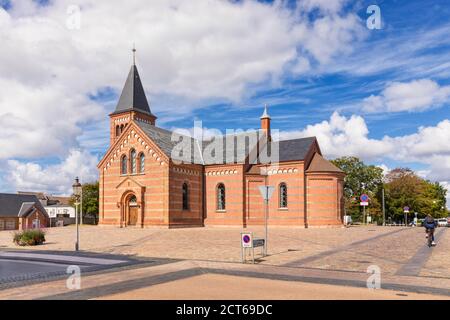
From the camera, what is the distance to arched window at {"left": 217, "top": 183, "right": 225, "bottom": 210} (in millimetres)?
43688

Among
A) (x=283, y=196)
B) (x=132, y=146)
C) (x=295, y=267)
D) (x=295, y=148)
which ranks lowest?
(x=295, y=267)

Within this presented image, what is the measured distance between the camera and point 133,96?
4900 centimetres

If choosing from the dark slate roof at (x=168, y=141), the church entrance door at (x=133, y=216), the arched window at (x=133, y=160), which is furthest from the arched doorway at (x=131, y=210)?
the dark slate roof at (x=168, y=141)

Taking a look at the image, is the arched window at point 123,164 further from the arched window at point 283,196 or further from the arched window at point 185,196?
the arched window at point 283,196

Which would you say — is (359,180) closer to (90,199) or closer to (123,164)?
(123,164)

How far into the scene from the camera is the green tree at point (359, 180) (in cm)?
7251

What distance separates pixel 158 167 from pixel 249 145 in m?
11.6

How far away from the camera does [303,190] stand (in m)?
40.4

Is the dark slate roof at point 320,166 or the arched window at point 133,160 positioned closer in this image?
the dark slate roof at point 320,166

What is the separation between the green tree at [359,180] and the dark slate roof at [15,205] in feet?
186

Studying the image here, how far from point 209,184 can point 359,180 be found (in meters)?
39.8

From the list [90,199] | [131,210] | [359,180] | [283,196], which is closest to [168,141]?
[131,210]

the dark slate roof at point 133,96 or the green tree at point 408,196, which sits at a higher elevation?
the dark slate roof at point 133,96
